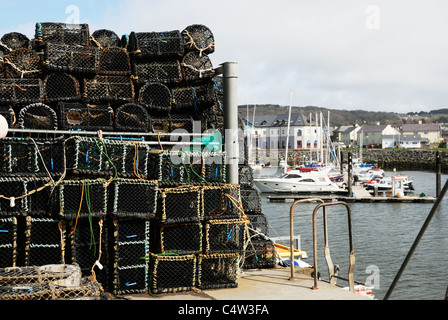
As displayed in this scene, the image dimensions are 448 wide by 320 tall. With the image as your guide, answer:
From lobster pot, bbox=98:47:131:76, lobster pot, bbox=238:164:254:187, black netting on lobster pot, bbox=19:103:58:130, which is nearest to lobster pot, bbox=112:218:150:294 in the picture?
black netting on lobster pot, bbox=19:103:58:130

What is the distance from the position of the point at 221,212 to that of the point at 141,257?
119 cm

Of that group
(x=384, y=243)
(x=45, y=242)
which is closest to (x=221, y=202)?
(x=45, y=242)

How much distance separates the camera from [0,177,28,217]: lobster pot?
5.51 meters

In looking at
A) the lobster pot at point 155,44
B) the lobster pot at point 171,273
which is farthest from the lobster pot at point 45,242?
the lobster pot at point 155,44

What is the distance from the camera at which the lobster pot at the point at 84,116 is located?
22.1 ft

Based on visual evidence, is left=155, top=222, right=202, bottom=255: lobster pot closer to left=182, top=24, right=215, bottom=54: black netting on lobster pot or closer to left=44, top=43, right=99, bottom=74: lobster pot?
left=44, top=43, right=99, bottom=74: lobster pot

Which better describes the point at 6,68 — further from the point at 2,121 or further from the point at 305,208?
the point at 305,208

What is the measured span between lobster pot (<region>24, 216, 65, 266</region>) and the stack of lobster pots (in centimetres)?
1

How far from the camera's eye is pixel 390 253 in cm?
1933
